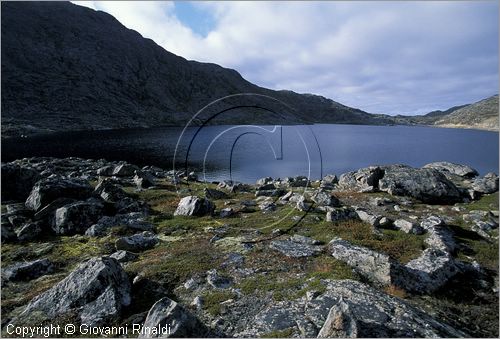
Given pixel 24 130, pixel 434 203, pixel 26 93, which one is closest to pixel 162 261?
pixel 434 203

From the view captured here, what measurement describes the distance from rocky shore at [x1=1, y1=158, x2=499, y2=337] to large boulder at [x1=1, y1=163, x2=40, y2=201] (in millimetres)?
81

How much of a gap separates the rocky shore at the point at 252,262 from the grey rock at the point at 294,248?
0.06 m

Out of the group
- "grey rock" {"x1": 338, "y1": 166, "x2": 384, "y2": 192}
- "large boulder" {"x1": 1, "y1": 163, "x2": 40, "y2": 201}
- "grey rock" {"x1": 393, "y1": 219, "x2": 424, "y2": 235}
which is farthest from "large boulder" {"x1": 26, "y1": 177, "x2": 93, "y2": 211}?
"grey rock" {"x1": 338, "y1": 166, "x2": 384, "y2": 192}

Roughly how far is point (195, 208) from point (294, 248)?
9.60m

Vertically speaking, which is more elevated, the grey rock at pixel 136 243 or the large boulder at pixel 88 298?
the large boulder at pixel 88 298

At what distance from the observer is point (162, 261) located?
1630 cm

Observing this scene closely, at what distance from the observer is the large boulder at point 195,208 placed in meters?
24.9

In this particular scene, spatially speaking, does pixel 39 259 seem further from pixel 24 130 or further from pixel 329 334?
pixel 24 130

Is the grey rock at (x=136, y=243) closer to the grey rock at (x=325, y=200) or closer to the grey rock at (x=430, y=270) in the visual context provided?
the grey rock at (x=325, y=200)

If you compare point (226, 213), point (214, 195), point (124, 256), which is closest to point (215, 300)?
point (124, 256)

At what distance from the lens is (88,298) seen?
468 inches

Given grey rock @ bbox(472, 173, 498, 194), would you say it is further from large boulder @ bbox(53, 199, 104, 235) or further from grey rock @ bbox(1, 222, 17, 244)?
grey rock @ bbox(1, 222, 17, 244)

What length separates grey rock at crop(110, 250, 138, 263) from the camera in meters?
17.0

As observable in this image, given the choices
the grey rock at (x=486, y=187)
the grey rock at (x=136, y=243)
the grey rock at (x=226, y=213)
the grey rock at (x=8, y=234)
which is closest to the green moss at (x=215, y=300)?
the grey rock at (x=136, y=243)
